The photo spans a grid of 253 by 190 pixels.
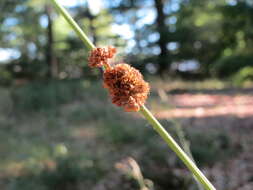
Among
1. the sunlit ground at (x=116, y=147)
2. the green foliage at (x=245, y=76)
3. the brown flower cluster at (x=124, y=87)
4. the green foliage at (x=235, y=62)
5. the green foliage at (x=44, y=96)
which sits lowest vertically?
the sunlit ground at (x=116, y=147)

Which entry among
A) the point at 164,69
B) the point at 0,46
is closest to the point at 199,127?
the point at 164,69

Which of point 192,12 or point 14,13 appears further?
point 14,13

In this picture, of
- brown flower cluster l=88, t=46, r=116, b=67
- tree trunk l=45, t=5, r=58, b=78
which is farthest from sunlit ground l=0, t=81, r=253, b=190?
tree trunk l=45, t=5, r=58, b=78

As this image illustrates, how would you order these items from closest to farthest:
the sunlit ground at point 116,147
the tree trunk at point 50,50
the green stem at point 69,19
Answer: the green stem at point 69,19 → the sunlit ground at point 116,147 → the tree trunk at point 50,50

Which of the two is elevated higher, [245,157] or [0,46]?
[0,46]

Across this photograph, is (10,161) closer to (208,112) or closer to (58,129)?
(58,129)

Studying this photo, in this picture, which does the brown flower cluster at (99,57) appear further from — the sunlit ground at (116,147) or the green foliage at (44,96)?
the green foliage at (44,96)

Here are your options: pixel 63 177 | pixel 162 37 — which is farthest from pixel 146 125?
pixel 162 37

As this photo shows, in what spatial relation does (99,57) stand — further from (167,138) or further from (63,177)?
(63,177)

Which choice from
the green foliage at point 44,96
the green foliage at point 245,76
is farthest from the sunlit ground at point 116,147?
the green foliage at point 44,96
